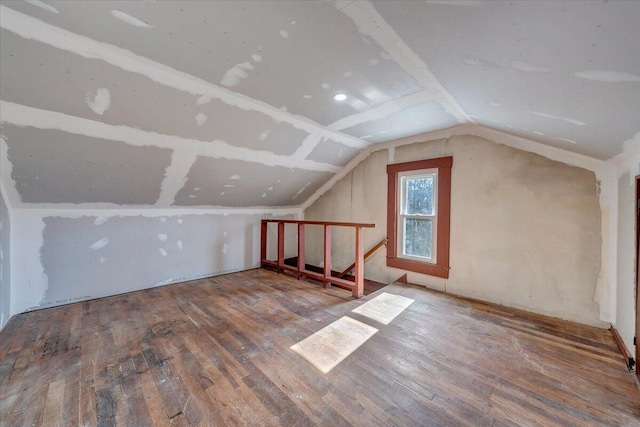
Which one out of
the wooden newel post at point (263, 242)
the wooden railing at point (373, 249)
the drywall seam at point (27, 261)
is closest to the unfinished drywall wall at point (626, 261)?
the wooden railing at point (373, 249)

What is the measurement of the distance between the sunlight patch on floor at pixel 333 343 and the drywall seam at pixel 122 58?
2.36 meters

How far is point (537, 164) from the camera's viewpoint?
2916 millimetres

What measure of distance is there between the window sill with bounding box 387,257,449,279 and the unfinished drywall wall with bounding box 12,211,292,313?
2844 millimetres

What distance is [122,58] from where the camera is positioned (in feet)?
6.01

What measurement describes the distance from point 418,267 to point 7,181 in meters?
5.01

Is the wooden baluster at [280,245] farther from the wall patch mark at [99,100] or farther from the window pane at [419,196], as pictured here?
the wall patch mark at [99,100]

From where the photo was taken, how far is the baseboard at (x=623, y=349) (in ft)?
6.37

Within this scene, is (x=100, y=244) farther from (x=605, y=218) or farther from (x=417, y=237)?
(x=605, y=218)

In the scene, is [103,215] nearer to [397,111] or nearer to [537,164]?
[397,111]

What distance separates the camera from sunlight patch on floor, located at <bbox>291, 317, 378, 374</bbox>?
2.02m

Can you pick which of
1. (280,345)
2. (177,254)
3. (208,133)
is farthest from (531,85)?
(177,254)

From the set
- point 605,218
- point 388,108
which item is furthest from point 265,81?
point 605,218

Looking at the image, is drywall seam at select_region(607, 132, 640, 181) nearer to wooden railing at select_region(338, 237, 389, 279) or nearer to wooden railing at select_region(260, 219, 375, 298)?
wooden railing at select_region(260, 219, 375, 298)

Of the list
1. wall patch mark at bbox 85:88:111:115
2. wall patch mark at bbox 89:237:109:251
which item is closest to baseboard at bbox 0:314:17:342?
wall patch mark at bbox 89:237:109:251
